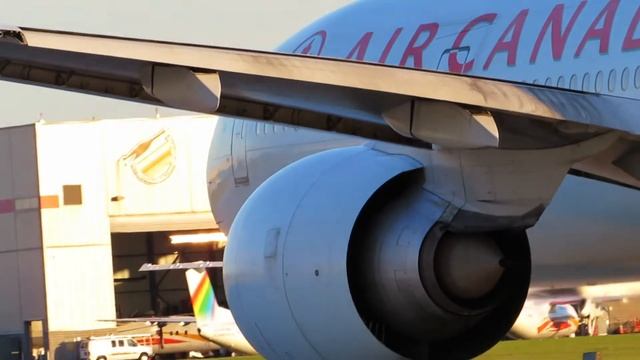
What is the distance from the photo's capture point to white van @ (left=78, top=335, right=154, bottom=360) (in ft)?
178

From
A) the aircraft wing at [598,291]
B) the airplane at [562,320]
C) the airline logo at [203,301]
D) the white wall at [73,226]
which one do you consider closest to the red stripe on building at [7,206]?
the white wall at [73,226]

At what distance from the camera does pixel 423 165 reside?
9523mm

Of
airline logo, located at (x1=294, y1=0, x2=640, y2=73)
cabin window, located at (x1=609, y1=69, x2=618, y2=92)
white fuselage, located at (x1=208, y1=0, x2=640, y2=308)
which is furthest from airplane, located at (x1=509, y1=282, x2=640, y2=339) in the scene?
cabin window, located at (x1=609, y1=69, x2=618, y2=92)

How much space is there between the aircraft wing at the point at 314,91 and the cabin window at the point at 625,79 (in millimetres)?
1092

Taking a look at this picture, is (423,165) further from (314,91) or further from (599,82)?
(314,91)

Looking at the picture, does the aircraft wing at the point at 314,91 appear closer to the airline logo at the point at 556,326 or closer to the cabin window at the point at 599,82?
the cabin window at the point at 599,82

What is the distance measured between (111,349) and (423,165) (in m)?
46.4

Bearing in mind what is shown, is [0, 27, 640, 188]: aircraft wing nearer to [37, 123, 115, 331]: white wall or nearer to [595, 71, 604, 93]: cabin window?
[595, 71, 604, 93]: cabin window

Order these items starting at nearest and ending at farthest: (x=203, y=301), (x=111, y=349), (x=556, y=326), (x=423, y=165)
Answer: (x=423, y=165) → (x=556, y=326) → (x=203, y=301) → (x=111, y=349)

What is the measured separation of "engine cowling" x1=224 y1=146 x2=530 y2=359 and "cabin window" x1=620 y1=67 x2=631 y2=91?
116cm

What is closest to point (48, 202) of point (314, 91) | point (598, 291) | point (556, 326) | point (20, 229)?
point (20, 229)

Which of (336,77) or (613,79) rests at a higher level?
(613,79)

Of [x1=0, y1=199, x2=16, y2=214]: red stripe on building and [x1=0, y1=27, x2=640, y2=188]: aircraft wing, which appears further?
[x1=0, y1=199, x2=16, y2=214]: red stripe on building

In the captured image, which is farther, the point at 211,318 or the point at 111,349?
the point at 111,349
